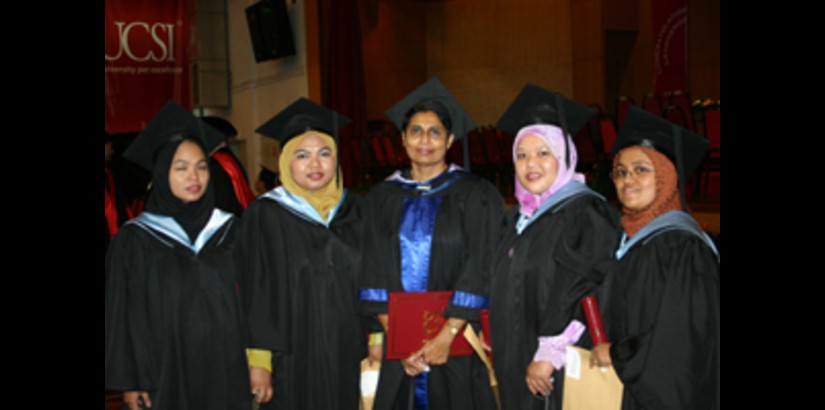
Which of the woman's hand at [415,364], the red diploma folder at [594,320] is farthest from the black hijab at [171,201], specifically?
the red diploma folder at [594,320]

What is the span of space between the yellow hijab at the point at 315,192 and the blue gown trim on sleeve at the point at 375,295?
0.37 metres

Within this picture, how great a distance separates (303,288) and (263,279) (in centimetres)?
17

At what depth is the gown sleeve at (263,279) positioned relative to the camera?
285 centimetres

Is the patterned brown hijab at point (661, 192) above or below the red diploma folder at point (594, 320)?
above

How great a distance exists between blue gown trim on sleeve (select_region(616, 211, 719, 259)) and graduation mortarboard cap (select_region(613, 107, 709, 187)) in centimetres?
14

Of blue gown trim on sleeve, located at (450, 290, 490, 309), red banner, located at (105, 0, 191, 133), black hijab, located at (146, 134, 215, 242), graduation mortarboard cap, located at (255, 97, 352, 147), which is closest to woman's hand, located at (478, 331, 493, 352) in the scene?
blue gown trim on sleeve, located at (450, 290, 490, 309)

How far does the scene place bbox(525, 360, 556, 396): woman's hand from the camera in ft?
8.14

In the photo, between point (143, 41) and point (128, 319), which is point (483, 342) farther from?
point (143, 41)

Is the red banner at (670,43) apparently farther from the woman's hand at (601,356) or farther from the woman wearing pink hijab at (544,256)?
the woman's hand at (601,356)

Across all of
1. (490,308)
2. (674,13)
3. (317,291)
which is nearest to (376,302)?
(317,291)

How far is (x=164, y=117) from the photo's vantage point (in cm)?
277

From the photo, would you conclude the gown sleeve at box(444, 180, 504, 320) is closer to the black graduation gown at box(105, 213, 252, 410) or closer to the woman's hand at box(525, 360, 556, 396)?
the woman's hand at box(525, 360, 556, 396)

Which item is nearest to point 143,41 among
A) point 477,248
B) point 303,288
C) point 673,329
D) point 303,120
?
point 303,120

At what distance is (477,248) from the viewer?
2.80m
